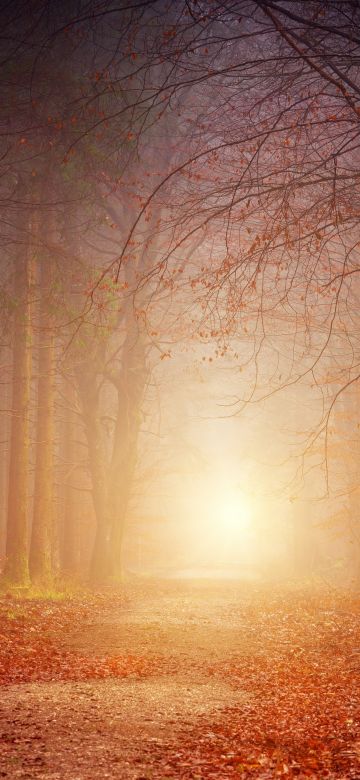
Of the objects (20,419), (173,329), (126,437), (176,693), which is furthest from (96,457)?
(176,693)

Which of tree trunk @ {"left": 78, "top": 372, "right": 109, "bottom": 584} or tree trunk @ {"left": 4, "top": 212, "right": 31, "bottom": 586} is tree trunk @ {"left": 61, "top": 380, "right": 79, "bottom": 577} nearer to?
tree trunk @ {"left": 78, "top": 372, "right": 109, "bottom": 584}

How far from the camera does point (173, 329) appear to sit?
21.4 meters

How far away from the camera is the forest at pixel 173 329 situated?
5.82m

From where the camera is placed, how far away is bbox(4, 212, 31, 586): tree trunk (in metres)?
16.0

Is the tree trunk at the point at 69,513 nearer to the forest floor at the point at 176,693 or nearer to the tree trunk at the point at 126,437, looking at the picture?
the tree trunk at the point at 126,437

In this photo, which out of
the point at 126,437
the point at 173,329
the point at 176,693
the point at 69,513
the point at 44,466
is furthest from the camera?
the point at 69,513

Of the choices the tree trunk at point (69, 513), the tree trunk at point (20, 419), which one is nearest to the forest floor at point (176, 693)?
the tree trunk at point (20, 419)

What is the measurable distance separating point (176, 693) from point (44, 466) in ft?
37.2

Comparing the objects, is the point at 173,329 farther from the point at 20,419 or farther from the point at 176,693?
the point at 176,693

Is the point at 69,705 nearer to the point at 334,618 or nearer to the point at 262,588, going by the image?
the point at 334,618

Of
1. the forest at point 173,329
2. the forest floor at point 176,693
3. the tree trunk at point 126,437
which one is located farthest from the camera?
the tree trunk at point 126,437

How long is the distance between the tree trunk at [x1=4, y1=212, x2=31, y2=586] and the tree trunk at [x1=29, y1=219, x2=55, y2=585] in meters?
0.59

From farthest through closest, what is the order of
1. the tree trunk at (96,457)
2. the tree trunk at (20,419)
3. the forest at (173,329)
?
the tree trunk at (96,457) < the tree trunk at (20,419) < the forest at (173,329)

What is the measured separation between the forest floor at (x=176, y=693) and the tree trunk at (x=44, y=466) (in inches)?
115
